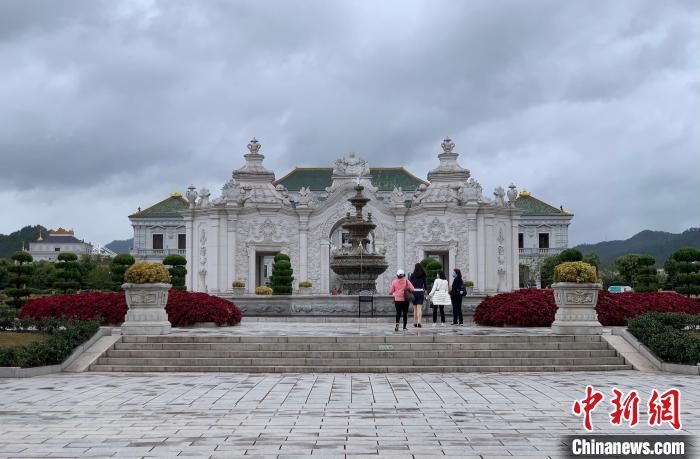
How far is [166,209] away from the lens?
270ft

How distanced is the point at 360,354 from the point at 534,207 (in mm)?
67612

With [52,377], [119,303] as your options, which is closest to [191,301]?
[119,303]

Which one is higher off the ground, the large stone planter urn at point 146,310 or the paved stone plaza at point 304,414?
the large stone planter urn at point 146,310

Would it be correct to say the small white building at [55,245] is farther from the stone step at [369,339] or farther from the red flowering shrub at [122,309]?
the stone step at [369,339]

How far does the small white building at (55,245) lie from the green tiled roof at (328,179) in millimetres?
44137

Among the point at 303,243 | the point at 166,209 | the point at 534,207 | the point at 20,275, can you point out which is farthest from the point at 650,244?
the point at 20,275

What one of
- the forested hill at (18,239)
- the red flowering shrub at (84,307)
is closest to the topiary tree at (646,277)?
the red flowering shrub at (84,307)

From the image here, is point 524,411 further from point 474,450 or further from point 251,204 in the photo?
point 251,204

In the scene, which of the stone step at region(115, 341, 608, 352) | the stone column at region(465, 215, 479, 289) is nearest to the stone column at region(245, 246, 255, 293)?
the stone column at region(465, 215, 479, 289)

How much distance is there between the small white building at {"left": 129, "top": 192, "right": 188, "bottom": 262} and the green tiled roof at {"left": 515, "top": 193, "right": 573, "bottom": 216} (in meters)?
33.8

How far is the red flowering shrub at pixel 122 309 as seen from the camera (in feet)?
74.2

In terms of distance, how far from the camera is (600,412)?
11.1 m

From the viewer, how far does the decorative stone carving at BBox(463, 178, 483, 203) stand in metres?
47.4

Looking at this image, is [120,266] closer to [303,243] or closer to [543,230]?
[303,243]
